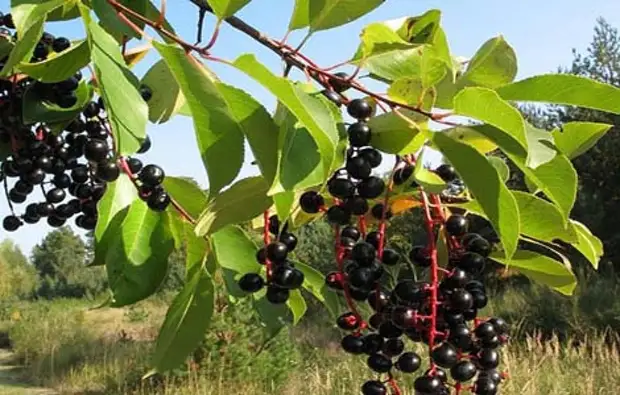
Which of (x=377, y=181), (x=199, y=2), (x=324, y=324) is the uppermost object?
(x=199, y=2)

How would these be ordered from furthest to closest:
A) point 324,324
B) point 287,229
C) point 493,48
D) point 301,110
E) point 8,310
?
point 8,310 → point 324,324 → point 287,229 → point 493,48 → point 301,110

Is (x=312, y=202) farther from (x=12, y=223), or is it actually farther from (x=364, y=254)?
(x=12, y=223)

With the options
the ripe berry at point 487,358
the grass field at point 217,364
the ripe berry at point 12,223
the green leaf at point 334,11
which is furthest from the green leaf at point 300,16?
the grass field at point 217,364

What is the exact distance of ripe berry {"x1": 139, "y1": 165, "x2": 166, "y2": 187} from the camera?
723 mm

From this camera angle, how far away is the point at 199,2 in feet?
2.49

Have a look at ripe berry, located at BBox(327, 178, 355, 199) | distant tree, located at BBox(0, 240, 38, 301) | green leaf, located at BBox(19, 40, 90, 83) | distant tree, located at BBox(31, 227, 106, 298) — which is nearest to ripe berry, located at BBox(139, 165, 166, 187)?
green leaf, located at BBox(19, 40, 90, 83)

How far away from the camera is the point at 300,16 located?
0.64 metres

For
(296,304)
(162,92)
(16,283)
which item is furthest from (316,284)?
(16,283)

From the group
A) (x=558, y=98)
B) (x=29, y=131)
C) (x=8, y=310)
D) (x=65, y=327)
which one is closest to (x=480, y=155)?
(x=558, y=98)

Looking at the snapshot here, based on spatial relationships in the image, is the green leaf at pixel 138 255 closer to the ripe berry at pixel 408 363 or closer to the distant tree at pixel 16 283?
the ripe berry at pixel 408 363

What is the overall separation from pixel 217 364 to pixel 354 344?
7484 millimetres

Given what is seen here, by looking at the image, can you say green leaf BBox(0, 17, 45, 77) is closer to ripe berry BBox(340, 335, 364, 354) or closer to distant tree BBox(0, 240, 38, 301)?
ripe berry BBox(340, 335, 364, 354)

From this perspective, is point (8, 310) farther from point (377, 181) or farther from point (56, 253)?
point (377, 181)

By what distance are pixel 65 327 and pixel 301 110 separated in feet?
45.3
